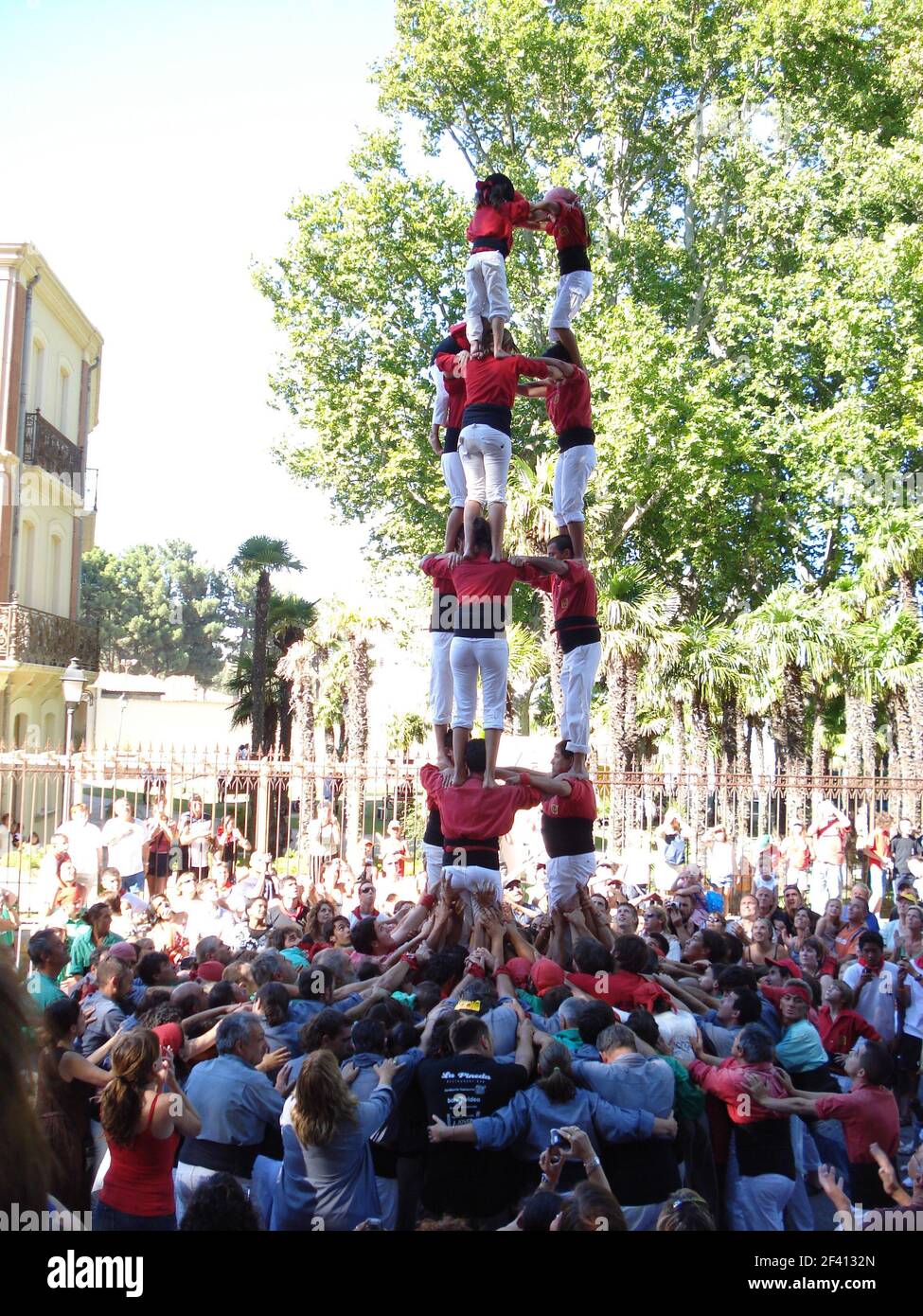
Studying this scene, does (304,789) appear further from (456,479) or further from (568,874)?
(568,874)

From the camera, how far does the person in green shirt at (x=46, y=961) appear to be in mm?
6215

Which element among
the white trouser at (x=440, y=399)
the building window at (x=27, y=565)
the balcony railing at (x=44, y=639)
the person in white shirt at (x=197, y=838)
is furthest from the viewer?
the building window at (x=27, y=565)

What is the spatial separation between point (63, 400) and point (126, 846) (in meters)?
14.9

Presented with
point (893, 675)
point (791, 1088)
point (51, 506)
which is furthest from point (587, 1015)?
point (51, 506)

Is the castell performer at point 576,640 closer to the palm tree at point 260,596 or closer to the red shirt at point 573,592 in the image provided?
the red shirt at point 573,592

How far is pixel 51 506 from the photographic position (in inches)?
971

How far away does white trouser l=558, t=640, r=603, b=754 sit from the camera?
9.40 meters

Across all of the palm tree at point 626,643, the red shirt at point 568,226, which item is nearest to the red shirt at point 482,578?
the red shirt at point 568,226

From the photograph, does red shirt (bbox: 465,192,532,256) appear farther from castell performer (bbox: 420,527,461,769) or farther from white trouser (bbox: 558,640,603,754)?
white trouser (bbox: 558,640,603,754)

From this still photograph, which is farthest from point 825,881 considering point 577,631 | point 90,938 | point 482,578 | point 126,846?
point 90,938

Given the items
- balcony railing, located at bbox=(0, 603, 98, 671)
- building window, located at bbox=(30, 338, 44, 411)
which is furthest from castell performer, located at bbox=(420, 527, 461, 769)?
building window, located at bbox=(30, 338, 44, 411)

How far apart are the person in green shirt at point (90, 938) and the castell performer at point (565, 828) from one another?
10.1 ft

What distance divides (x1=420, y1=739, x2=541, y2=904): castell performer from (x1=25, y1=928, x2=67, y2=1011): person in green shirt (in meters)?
3.11

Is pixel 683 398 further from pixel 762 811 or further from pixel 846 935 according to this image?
pixel 846 935
